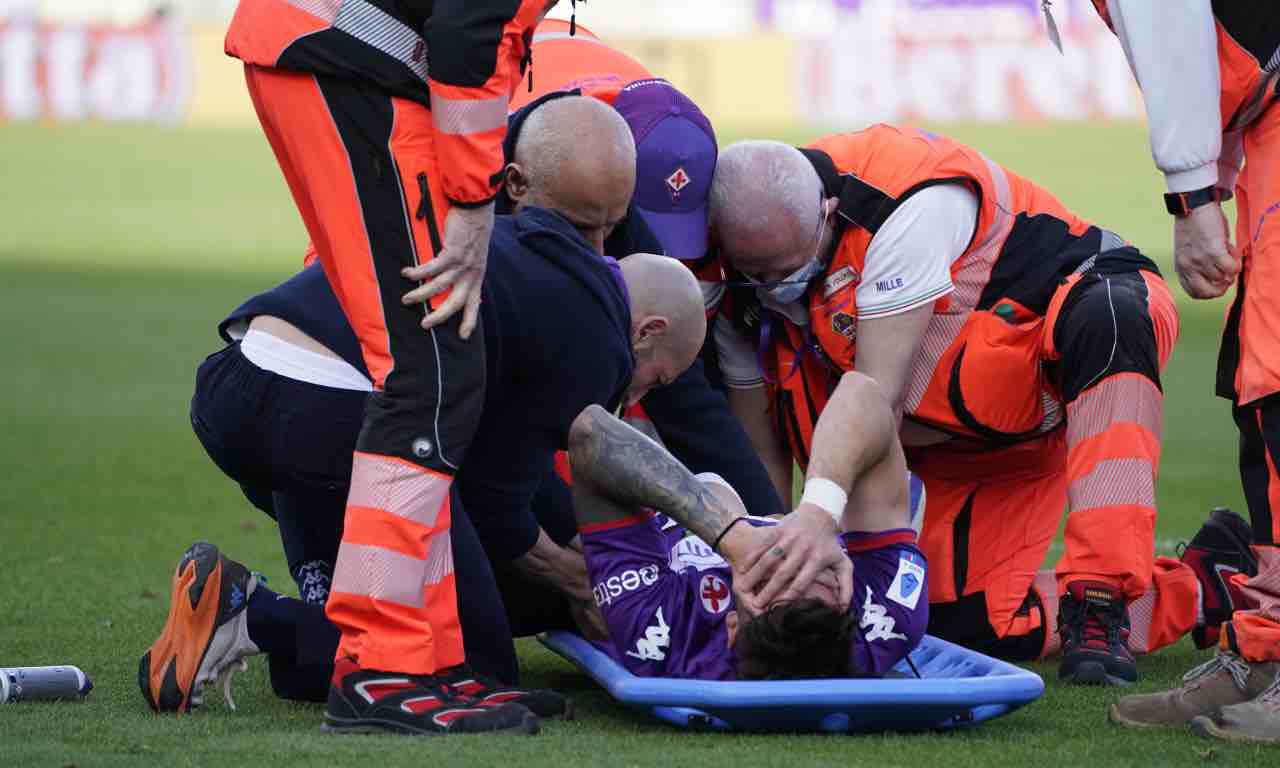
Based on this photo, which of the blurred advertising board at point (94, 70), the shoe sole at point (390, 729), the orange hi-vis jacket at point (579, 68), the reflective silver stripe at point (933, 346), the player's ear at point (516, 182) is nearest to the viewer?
the shoe sole at point (390, 729)

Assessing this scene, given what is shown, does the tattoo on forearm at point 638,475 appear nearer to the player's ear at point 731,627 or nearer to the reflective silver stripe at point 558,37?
the player's ear at point 731,627

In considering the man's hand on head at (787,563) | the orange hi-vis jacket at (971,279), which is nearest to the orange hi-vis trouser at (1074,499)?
the orange hi-vis jacket at (971,279)

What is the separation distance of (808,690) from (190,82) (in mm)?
36610

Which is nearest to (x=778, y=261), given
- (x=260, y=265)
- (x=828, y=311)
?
(x=828, y=311)

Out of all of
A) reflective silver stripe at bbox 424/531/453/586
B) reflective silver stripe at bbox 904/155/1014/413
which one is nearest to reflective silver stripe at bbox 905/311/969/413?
reflective silver stripe at bbox 904/155/1014/413

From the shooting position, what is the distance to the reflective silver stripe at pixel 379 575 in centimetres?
379

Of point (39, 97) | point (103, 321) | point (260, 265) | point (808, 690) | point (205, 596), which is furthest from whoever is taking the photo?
point (39, 97)

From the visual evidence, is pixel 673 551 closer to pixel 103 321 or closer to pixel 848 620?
pixel 848 620

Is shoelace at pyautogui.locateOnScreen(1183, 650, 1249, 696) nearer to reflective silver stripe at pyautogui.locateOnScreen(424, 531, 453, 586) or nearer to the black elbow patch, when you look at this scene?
reflective silver stripe at pyautogui.locateOnScreen(424, 531, 453, 586)

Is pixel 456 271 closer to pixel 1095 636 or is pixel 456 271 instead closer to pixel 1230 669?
pixel 1230 669

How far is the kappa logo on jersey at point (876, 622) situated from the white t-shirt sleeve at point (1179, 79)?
43.4 inches

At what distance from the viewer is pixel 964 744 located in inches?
150

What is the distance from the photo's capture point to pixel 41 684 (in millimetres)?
4168

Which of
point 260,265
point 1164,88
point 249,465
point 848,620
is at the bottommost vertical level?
point 260,265
